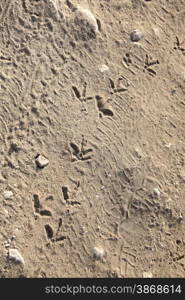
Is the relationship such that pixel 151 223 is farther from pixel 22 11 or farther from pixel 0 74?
pixel 22 11

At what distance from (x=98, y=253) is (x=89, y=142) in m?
0.68

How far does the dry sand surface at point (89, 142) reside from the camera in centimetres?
281

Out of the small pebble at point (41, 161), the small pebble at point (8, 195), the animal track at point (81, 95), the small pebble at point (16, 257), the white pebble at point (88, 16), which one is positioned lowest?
the small pebble at point (16, 257)

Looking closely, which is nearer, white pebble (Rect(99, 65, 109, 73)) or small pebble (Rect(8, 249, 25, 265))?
small pebble (Rect(8, 249, 25, 265))

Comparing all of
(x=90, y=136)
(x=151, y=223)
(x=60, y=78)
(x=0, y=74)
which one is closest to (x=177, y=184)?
(x=151, y=223)

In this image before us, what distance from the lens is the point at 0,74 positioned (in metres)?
2.97

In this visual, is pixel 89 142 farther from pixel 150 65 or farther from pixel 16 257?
pixel 16 257

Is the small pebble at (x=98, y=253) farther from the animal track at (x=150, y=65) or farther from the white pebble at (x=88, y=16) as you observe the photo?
the white pebble at (x=88, y=16)

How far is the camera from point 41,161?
2.86 metres

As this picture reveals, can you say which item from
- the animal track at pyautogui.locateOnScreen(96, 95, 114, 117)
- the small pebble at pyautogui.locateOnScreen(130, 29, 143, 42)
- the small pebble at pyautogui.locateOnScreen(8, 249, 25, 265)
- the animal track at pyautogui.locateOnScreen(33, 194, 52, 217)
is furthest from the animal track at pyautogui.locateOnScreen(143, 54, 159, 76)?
the small pebble at pyautogui.locateOnScreen(8, 249, 25, 265)

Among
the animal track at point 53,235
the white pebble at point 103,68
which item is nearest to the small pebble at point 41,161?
the animal track at point 53,235

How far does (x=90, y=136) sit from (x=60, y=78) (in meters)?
0.42

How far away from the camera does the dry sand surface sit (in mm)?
2812

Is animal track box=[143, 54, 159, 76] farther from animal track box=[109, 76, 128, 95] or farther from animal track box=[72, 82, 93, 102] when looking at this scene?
Answer: animal track box=[72, 82, 93, 102]
